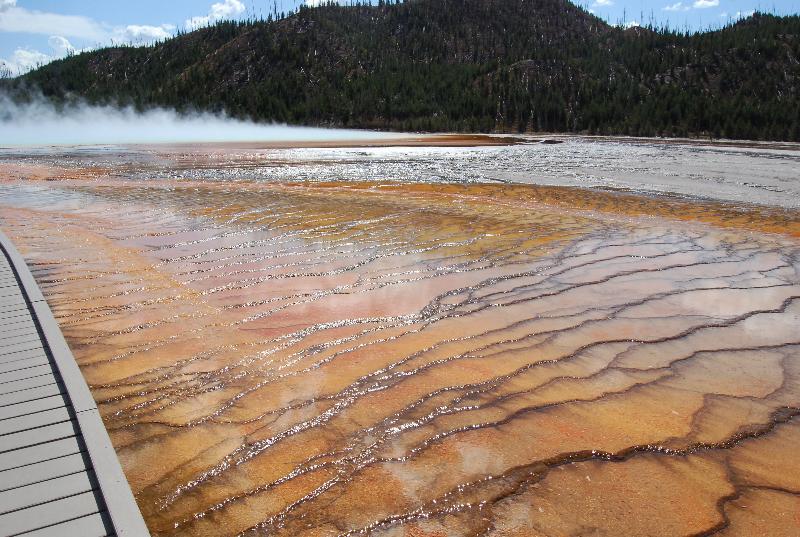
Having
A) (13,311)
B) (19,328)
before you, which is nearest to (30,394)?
(19,328)

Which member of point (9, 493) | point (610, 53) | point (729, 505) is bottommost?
point (729, 505)

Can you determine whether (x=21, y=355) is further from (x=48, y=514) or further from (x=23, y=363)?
(x=48, y=514)

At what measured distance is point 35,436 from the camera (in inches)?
107

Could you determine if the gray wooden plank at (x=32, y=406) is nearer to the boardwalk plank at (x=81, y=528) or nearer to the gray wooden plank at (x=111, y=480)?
the gray wooden plank at (x=111, y=480)

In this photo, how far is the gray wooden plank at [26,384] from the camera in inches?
124

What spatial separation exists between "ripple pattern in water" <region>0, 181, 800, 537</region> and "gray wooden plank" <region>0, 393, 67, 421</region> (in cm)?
28

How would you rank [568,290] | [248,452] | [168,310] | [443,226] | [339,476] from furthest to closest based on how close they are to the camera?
[443,226] < [568,290] < [168,310] < [248,452] < [339,476]

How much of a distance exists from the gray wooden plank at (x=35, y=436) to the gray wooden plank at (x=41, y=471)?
18 centimetres

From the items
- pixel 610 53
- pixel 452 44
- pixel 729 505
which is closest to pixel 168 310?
pixel 729 505

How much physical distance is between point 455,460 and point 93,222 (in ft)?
25.3

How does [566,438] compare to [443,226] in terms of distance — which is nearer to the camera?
[566,438]

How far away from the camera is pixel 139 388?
3551 millimetres

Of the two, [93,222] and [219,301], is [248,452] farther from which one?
[93,222]

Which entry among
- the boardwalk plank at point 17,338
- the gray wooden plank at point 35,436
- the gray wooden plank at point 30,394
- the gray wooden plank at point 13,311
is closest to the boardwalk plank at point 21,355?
the boardwalk plank at point 17,338
